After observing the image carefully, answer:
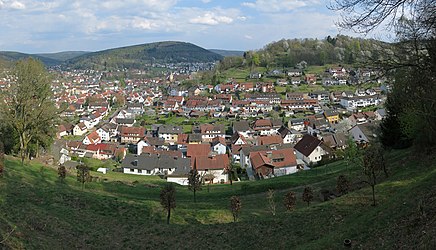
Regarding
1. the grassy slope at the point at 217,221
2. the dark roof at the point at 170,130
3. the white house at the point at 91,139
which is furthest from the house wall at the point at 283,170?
the white house at the point at 91,139

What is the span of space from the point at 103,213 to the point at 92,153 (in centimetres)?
4651

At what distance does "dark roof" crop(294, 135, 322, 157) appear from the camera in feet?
156

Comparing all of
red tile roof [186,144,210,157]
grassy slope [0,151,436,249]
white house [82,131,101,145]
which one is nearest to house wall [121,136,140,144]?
white house [82,131,101,145]

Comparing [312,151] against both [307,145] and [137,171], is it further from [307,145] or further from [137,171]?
[137,171]

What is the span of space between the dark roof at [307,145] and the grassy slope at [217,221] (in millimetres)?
24857

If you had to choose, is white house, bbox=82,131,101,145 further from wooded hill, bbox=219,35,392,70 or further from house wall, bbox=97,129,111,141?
wooded hill, bbox=219,35,392,70

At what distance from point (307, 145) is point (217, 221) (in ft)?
112

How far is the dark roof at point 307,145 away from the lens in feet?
156

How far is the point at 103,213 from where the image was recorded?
56.7 ft

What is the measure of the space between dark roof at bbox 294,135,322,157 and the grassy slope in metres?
24.9

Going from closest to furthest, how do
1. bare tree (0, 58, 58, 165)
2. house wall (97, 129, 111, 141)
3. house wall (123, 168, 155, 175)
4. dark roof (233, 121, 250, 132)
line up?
bare tree (0, 58, 58, 165)
house wall (123, 168, 155, 175)
dark roof (233, 121, 250, 132)
house wall (97, 129, 111, 141)

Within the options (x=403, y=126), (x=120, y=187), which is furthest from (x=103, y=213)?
(x=403, y=126)

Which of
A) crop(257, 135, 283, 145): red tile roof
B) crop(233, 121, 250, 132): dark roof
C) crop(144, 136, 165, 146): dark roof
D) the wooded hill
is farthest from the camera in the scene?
the wooded hill

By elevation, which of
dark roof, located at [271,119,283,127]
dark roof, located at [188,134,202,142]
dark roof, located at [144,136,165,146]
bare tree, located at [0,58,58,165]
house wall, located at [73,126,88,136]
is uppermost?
bare tree, located at [0,58,58,165]
